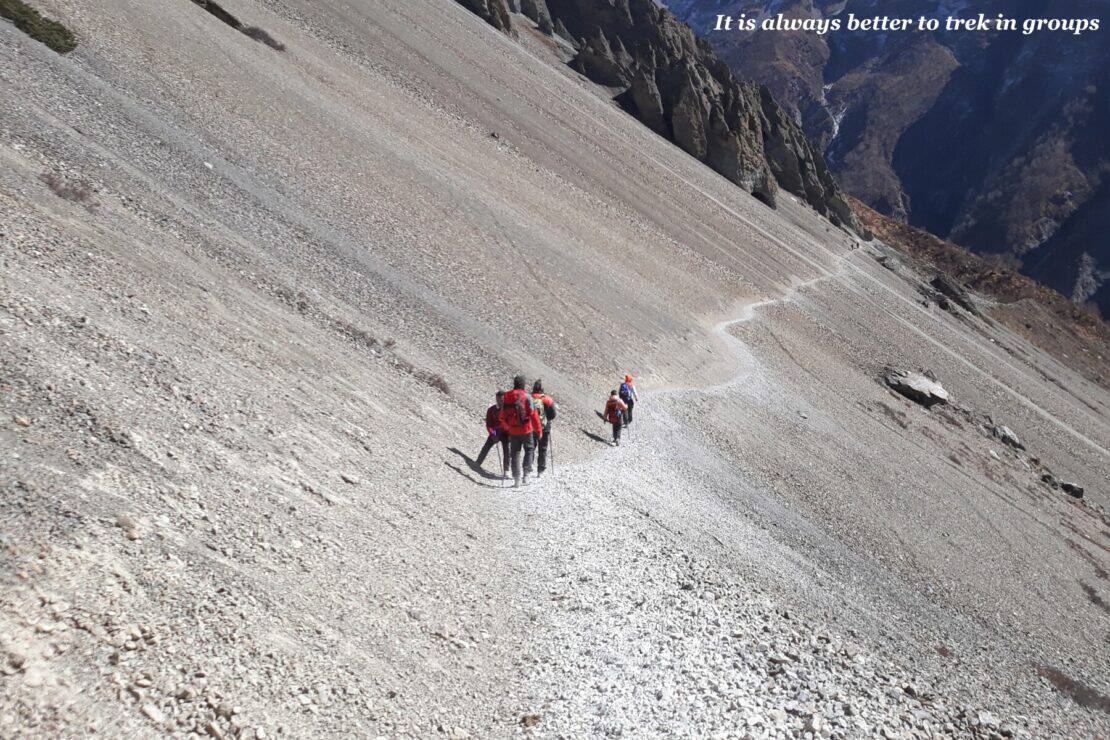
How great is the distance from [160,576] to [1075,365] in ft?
310

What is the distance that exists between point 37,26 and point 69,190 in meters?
9.83

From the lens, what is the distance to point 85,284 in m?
10.8

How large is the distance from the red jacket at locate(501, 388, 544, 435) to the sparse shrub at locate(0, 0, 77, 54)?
58.1 feet

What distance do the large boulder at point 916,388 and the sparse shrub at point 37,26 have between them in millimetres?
37327

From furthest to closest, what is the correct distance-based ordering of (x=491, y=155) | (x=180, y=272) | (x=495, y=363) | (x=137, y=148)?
(x=491, y=155) → (x=495, y=363) → (x=137, y=148) → (x=180, y=272)

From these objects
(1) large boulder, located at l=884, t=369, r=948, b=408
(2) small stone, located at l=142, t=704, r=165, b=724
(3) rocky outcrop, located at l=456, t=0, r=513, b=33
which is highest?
(3) rocky outcrop, located at l=456, t=0, r=513, b=33

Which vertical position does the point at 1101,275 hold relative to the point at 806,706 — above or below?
above

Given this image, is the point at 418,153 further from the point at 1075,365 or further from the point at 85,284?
the point at 1075,365

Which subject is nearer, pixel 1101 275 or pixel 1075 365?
pixel 1075 365

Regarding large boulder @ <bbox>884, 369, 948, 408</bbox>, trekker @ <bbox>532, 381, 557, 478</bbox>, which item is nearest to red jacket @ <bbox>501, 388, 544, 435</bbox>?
trekker @ <bbox>532, 381, 557, 478</bbox>

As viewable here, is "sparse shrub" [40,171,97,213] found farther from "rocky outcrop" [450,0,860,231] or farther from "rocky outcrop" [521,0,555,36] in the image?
"rocky outcrop" [521,0,555,36]

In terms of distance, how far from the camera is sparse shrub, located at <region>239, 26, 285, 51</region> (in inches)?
1307

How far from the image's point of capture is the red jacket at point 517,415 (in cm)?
1334

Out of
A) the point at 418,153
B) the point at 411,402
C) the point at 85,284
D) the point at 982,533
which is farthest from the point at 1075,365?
the point at 85,284
